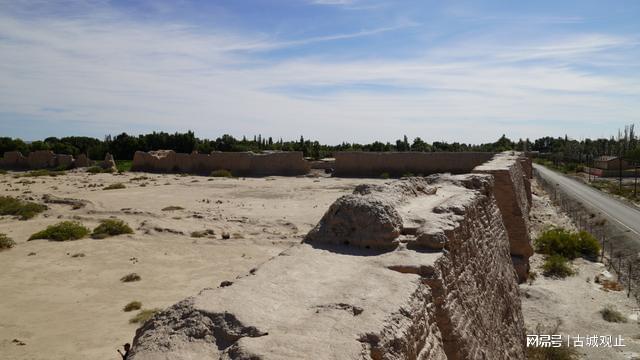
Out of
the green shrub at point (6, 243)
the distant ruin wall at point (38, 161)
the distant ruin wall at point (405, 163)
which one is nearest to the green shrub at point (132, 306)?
the green shrub at point (6, 243)

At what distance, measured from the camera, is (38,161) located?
37938 mm

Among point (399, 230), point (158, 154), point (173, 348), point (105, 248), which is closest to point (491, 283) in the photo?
point (399, 230)

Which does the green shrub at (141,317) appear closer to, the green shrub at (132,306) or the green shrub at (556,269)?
the green shrub at (132,306)

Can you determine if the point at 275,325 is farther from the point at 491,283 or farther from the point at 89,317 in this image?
the point at 89,317

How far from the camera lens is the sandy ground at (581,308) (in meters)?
9.15

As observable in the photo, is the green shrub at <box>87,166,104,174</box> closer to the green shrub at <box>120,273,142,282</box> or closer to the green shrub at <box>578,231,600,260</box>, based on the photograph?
the green shrub at <box>120,273,142,282</box>

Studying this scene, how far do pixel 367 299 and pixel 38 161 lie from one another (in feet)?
132

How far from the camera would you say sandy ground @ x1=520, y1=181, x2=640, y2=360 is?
9152 millimetres

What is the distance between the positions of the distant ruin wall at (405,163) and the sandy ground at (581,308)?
39.0 feet

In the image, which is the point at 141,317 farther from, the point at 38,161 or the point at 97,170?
the point at 38,161

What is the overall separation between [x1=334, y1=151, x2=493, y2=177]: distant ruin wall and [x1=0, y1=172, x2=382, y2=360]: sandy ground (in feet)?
10.9

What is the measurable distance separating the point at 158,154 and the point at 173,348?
34.5 metres

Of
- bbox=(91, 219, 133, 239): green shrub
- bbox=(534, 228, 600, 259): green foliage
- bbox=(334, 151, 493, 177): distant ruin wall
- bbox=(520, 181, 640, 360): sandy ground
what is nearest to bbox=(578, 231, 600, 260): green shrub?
bbox=(534, 228, 600, 259): green foliage

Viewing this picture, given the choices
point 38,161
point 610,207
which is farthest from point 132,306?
point 38,161
